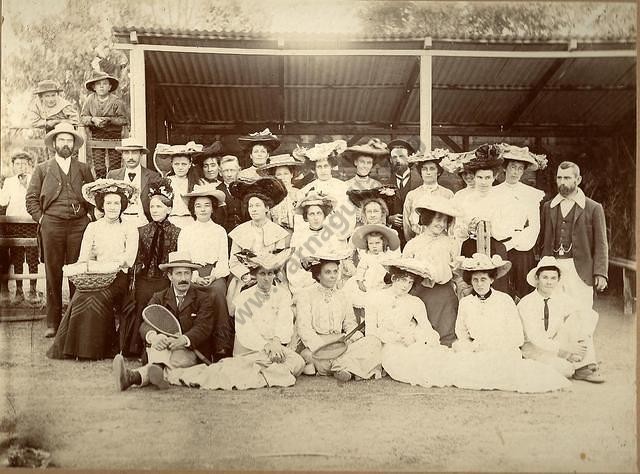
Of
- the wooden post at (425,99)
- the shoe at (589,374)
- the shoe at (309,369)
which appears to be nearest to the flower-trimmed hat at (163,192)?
the shoe at (309,369)

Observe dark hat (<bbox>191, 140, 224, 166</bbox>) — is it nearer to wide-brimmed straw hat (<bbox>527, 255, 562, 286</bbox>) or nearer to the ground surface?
the ground surface

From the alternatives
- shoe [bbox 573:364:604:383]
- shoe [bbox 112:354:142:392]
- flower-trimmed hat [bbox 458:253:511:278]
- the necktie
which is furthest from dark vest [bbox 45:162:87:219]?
shoe [bbox 573:364:604:383]

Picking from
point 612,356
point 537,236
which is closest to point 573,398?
point 612,356

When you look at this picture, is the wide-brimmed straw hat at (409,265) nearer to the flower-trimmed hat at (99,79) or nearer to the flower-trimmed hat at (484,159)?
the flower-trimmed hat at (484,159)

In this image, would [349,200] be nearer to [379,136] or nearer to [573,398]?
[379,136]

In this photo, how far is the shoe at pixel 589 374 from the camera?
3.89 metres

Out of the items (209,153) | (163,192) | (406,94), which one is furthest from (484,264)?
(163,192)

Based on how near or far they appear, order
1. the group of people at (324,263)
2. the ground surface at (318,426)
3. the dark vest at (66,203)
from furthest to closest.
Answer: the dark vest at (66,203), the group of people at (324,263), the ground surface at (318,426)

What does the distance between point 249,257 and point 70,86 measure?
1.47 m

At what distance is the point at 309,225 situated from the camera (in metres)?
3.93

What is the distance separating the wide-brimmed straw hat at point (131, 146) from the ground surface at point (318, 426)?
1286 mm

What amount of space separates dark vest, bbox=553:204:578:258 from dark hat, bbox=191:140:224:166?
2.04m

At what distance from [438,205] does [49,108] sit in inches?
93.0

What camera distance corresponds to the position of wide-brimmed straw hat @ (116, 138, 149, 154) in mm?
3873
